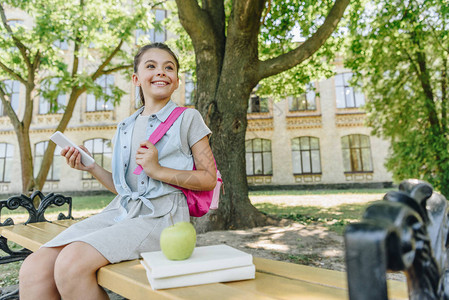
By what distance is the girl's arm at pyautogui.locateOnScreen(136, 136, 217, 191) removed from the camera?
5.00 feet

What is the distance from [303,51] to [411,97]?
7778mm

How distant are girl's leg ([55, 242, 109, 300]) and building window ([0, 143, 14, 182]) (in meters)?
22.2

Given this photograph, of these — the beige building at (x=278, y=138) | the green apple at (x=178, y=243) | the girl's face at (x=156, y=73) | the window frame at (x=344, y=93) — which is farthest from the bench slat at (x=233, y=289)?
the window frame at (x=344, y=93)

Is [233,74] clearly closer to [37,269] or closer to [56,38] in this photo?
[37,269]

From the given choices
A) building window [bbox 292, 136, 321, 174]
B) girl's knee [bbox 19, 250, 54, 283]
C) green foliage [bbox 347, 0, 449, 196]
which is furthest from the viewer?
building window [bbox 292, 136, 321, 174]

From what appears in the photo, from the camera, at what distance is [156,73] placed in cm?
185

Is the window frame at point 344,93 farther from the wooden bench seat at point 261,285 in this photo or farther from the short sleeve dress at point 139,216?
the wooden bench seat at point 261,285

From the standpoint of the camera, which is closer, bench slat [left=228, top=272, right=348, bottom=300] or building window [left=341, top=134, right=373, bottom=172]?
bench slat [left=228, top=272, right=348, bottom=300]

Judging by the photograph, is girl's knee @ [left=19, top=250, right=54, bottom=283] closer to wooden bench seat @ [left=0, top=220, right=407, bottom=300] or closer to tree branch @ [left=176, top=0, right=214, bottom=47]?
wooden bench seat @ [left=0, top=220, right=407, bottom=300]

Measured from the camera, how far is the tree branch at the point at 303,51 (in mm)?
4898

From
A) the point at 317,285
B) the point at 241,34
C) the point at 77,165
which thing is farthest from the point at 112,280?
the point at 241,34

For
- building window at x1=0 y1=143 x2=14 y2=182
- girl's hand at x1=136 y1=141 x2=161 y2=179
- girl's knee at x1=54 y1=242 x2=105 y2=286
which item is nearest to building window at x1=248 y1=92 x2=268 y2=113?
building window at x1=0 y1=143 x2=14 y2=182

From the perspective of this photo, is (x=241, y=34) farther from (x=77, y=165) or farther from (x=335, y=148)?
(x=335, y=148)

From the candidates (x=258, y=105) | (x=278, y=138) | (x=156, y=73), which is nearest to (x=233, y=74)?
(x=156, y=73)
